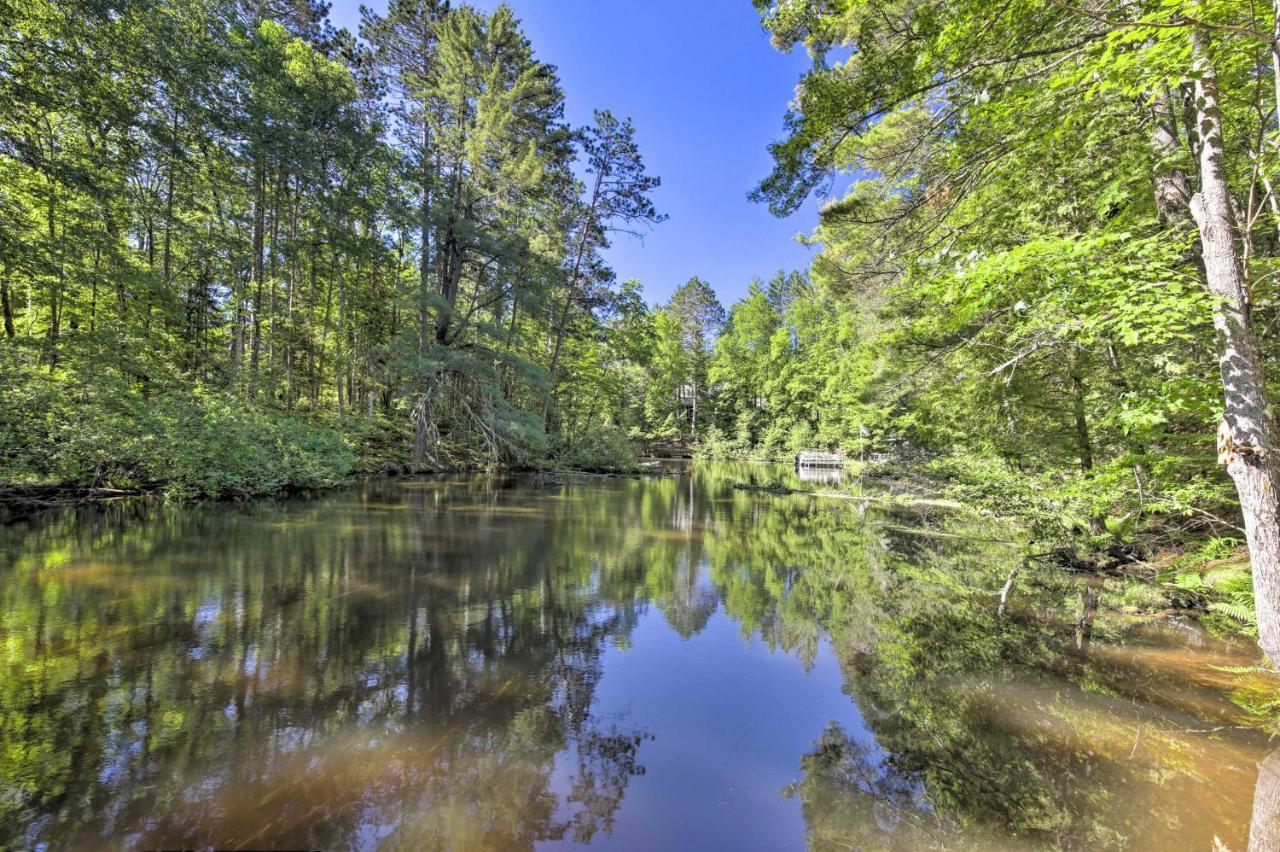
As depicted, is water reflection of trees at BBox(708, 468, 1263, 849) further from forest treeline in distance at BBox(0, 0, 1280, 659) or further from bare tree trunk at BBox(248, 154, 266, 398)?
bare tree trunk at BBox(248, 154, 266, 398)

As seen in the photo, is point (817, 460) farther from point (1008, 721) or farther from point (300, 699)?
point (300, 699)

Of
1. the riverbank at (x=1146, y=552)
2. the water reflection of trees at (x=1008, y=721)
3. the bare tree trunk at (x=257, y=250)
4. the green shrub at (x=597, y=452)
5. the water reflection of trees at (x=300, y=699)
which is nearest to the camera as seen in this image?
the water reflection of trees at (x=300, y=699)

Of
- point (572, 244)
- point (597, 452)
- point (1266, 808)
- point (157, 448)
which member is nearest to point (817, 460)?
point (597, 452)

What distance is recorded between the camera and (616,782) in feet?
9.91

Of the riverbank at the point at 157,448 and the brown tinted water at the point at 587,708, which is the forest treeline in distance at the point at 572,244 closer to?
the riverbank at the point at 157,448

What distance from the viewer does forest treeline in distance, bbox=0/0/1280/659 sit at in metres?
4.20

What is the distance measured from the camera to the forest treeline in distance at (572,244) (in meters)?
4.20

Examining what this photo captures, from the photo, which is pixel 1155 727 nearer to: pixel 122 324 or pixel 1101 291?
pixel 1101 291

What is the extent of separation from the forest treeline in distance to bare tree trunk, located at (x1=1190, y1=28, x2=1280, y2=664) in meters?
0.02

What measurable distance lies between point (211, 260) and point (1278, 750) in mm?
25545

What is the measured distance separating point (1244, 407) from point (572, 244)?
23762 mm

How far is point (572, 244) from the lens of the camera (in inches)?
973

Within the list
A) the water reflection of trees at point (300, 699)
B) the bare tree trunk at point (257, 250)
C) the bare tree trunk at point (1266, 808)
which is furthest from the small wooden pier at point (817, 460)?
the bare tree trunk at point (1266, 808)

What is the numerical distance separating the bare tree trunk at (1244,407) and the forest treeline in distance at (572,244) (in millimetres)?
23
